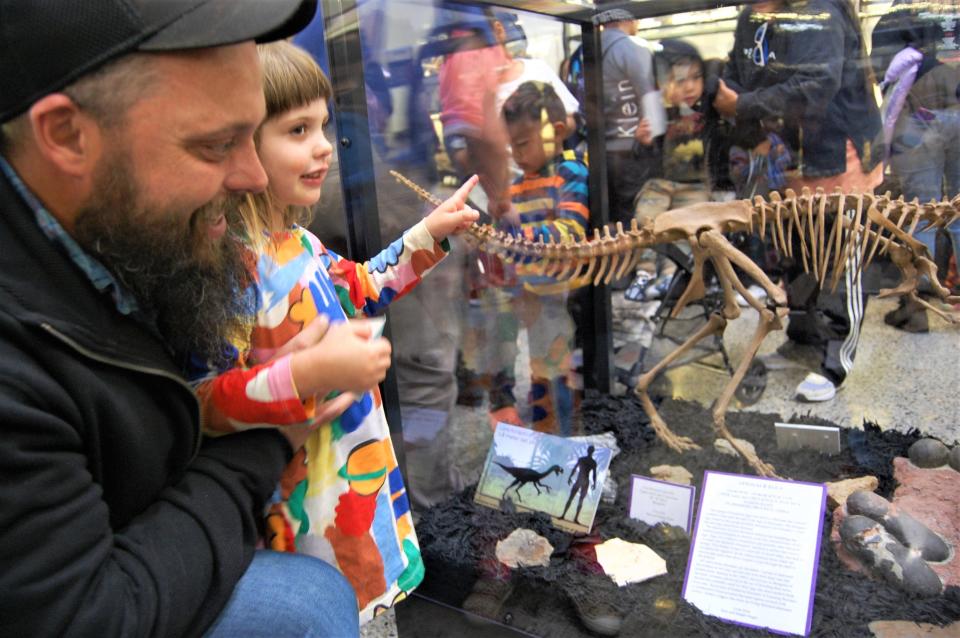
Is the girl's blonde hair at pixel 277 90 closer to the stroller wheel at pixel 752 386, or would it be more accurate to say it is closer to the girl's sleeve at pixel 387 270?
the girl's sleeve at pixel 387 270

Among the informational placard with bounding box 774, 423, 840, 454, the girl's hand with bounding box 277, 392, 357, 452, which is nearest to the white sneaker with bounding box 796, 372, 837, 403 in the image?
the informational placard with bounding box 774, 423, 840, 454

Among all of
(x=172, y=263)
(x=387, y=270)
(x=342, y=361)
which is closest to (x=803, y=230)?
(x=387, y=270)

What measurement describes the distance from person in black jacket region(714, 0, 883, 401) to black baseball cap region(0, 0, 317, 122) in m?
2.11

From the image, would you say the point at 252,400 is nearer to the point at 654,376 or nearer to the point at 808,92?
the point at 654,376

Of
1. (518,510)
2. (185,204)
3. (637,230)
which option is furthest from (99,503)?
(637,230)

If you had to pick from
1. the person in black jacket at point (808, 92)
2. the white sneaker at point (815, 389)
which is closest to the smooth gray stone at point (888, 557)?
the person in black jacket at point (808, 92)

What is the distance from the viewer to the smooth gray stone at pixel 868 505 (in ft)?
6.65

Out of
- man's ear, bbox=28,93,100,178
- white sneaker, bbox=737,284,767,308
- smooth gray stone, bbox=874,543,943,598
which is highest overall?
man's ear, bbox=28,93,100,178

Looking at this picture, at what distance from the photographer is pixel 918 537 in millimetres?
1955

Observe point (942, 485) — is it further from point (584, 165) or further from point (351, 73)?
point (351, 73)

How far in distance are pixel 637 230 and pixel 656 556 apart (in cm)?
105

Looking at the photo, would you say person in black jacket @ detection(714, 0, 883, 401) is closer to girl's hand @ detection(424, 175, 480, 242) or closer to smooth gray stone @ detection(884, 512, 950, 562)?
smooth gray stone @ detection(884, 512, 950, 562)

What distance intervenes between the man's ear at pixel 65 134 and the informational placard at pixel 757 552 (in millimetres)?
1739

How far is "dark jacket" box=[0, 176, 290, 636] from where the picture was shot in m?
0.76
